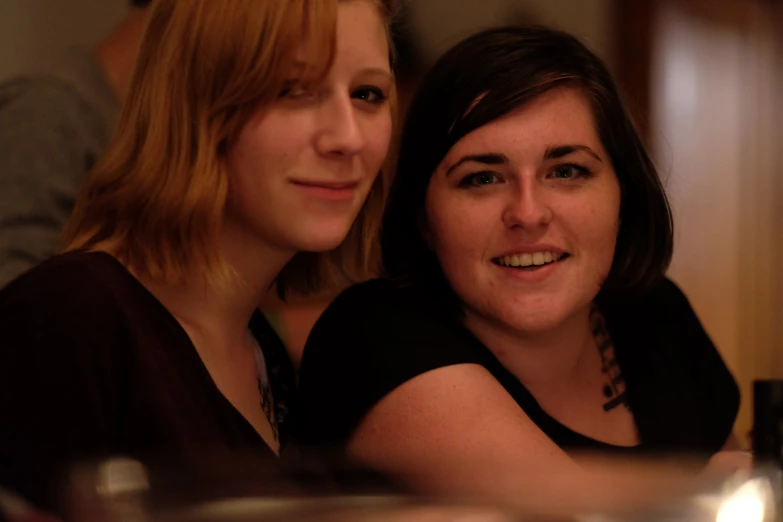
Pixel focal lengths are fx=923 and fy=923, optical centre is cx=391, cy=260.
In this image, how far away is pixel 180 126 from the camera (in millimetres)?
804

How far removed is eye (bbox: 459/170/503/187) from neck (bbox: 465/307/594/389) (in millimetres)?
148

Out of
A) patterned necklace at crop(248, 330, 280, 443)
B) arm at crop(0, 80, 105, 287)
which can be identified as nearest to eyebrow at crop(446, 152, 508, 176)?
patterned necklace at crop(248, 330, 280, 443)

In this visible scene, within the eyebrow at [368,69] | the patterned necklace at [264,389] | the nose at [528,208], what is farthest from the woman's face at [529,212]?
the patterned necklace at [264,389]

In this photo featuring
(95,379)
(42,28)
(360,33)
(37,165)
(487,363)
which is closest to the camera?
(95,379)

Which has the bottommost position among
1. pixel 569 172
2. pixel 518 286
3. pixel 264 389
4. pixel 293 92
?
pixel 264 389

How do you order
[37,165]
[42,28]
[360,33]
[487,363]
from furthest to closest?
[42,28], [37,165], [487,363], [360,33]

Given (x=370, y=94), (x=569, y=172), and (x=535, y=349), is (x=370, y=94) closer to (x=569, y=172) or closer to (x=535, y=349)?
(x=569, y=172)

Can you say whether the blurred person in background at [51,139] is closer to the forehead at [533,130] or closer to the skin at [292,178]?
the skin at [292,178]

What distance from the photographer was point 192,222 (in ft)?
2.64

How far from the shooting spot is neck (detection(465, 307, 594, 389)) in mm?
968

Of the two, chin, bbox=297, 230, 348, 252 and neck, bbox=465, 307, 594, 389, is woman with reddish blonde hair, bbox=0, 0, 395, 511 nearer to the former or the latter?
chin, bbox=297, 230, 348, 252

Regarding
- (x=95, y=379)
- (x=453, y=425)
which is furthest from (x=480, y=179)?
(x=95, y=379)

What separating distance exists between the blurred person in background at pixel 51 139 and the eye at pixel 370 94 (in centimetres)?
32

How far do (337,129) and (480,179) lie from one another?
0.18 meters
